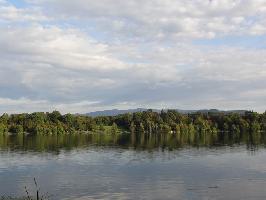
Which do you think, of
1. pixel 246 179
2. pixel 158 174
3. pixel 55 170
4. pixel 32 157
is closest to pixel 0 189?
pixel 55 170

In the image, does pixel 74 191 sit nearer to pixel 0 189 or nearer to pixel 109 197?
pixel 109 197

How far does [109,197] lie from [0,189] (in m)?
17.3

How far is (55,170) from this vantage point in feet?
301

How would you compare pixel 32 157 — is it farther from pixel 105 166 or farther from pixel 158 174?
pixel 158 174

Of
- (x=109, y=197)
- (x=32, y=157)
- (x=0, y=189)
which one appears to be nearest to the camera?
(x=109, y=197)

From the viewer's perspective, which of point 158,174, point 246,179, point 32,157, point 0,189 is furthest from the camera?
point 32,157

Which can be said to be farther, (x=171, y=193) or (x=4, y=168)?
(x=4, y=168)

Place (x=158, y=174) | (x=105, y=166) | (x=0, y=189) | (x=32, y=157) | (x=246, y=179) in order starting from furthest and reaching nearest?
(x=32, y=157)
(x=105, y=166)
(x=158, y=174)
(x=246, y=179)
(x=0, y=189)

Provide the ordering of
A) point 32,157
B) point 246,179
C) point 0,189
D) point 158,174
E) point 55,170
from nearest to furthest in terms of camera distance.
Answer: point 0,189 < point 246,179 < point 158,174 < point 55,170 < point 32,157

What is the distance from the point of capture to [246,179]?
79625 millimetres

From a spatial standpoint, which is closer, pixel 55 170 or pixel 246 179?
pixel 246 179

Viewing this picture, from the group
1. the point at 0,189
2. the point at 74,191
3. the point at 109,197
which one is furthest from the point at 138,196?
the point at 0,189

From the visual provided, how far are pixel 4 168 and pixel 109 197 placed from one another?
38186mm

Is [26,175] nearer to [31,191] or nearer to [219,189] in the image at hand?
[31,191]
